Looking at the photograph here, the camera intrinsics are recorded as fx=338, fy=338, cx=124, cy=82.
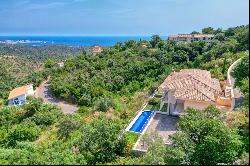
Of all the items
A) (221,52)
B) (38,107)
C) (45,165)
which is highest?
(221,52)

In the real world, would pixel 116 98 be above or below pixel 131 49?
below

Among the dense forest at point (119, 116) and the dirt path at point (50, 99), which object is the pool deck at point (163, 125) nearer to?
the dense forest at point (119, 116)

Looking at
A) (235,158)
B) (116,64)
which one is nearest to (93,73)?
(116,64)

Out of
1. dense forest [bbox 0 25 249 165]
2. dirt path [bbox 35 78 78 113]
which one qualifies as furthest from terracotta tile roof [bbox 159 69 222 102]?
dirt path [bbox 35 78 78 113]

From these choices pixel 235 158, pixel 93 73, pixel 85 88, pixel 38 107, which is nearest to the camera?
pixel 235 158

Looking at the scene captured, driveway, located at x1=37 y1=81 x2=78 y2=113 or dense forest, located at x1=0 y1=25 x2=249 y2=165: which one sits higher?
dense forest, located at x1=0 y1=25 x2=249 y2=165

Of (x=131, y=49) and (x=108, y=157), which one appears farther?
(x=131, y=49)

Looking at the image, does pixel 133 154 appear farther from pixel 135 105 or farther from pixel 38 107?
pixel 38 107

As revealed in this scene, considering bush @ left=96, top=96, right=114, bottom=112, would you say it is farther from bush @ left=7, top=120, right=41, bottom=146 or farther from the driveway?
bush @ left=7, top=120, right=41, bottom=146

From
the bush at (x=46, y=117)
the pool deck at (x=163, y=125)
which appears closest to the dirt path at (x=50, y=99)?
the bush at (x=46, y=117)
